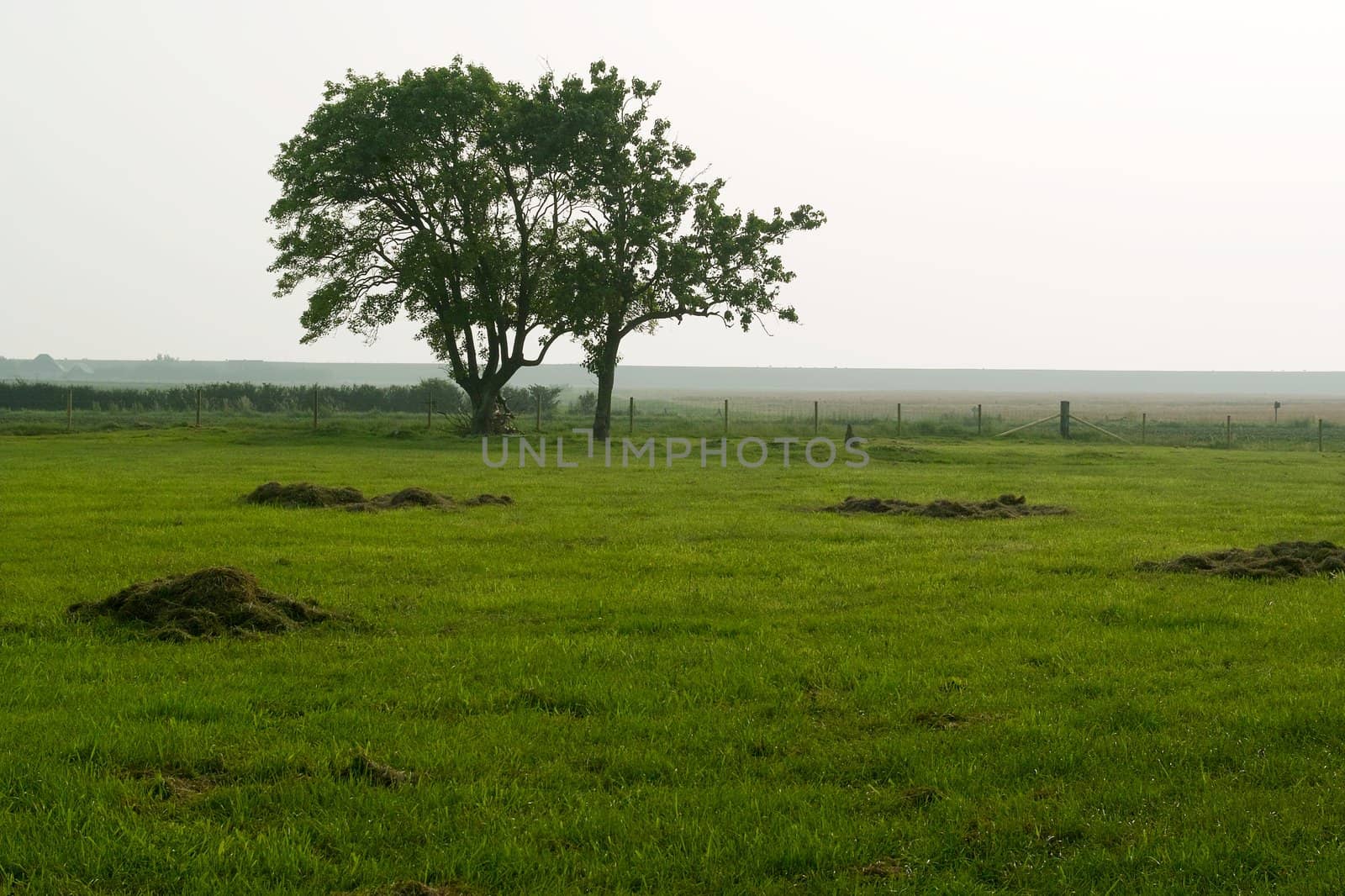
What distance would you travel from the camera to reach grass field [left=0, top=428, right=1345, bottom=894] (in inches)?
185

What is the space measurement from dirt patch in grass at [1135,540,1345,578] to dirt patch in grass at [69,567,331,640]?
8.44 metres

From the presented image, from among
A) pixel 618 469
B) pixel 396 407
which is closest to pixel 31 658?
pixel 618 469

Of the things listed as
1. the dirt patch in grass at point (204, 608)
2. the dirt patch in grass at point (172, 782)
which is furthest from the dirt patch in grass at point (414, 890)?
the dirt patch in grass at point (204, 608)

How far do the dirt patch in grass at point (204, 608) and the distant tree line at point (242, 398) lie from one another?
51617 mm

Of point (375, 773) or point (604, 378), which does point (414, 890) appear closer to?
point (375, 773)

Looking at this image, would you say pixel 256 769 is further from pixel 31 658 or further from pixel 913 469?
pixel 913 469

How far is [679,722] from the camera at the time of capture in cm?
643

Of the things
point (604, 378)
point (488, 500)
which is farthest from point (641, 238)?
point (488, 500)

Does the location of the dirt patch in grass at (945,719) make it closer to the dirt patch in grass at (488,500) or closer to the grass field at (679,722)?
the grass field at (679,722)

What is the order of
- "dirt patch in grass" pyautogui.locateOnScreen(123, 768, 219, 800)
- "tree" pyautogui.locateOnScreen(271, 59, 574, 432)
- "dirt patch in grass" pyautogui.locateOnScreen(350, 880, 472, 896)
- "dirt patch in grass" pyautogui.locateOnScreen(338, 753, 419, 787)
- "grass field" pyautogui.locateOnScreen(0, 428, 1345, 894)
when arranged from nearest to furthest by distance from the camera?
"dirt patch in grass" pyautogui.locateOnScreen(350, 880, 472, 896)
"grass field" pyautogui.locateOnScreen(0, 428, 1345, 894)
"dirt patch in grass" pyautogui.locateOnScreen(123, 768, 219, 800)
"dirt patch in grass" pyautogui.locateOnScreen(338, 753, 419, 787)
"tree" pyautogui.locateOnScreen(271, 59, 574, 432)

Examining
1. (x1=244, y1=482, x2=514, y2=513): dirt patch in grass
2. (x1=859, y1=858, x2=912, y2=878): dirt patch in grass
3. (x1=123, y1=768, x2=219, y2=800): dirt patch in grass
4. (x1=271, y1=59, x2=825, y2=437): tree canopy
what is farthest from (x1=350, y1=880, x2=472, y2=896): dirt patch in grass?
(x1=271, y1=59, x2=825, y2=437): tree canopy

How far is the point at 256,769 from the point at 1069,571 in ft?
28.6

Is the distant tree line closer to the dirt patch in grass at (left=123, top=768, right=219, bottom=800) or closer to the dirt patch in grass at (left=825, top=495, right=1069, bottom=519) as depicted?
the dirt patch in grass at (left=825, top=495, right=1069, bottom=519)

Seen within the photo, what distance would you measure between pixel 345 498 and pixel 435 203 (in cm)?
2419
